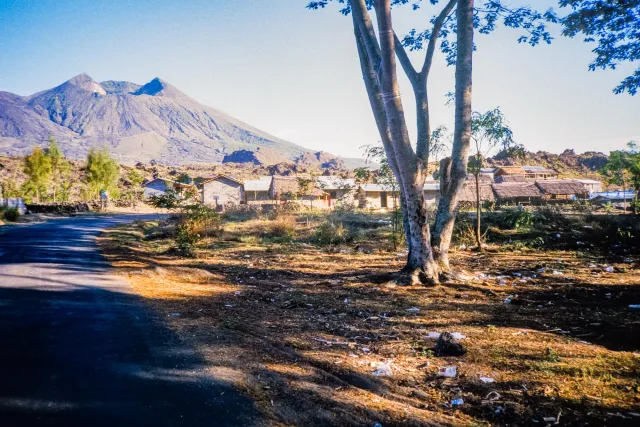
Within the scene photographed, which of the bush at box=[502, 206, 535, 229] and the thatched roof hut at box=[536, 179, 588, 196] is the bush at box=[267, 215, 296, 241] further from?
the thatched roof hut at box=[536, 179, 588, 196]

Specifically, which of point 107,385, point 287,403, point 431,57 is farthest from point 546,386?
point 431,57

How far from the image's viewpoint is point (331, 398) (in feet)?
7.82

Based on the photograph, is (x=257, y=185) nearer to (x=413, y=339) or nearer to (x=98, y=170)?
(x=98, y=170)

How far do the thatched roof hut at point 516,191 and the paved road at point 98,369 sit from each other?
36.0m

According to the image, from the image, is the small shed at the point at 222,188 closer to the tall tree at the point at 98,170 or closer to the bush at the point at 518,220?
the tall tree at the point at 98,170

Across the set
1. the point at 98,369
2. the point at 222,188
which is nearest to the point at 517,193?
the point at 222,188

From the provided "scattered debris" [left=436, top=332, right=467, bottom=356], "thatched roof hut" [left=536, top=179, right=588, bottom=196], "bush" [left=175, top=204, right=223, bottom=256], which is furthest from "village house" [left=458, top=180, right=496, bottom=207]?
"scattered debris" [left=436, top=332, right=467, bottom=356]

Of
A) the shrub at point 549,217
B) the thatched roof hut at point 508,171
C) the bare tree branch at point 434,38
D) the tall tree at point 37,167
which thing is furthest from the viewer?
the thatched roof hut at point 508,171

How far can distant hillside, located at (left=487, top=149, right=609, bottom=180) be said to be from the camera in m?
71.4

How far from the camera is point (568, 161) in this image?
250ft

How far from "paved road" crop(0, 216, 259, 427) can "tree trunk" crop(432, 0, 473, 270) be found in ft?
16.4

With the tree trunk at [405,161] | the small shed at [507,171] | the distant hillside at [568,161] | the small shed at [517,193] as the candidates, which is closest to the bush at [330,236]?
the tree trunk at [405,161]

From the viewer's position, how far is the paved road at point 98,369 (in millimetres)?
2053

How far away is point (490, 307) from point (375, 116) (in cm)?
376
